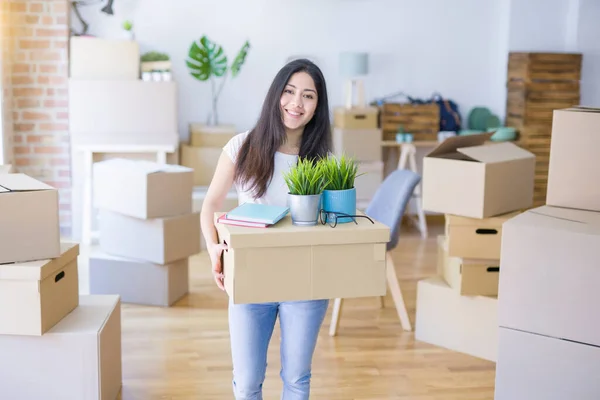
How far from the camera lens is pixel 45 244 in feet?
8.72

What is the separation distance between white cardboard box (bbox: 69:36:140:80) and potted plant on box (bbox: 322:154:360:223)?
3.86 metres

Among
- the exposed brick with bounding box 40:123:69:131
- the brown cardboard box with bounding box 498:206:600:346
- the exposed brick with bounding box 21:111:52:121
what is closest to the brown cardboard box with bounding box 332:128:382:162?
the exposed brick with bounding box 40:123:69:131

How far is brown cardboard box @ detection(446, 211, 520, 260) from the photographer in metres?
3.43

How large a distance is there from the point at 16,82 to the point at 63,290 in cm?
324

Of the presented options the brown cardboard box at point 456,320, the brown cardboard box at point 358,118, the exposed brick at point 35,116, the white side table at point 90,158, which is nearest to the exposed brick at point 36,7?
the exposed brick at point 35,116

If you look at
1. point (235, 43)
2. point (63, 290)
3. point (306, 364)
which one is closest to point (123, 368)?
point (63, 290)

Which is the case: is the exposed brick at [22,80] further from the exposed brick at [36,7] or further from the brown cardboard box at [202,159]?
the brown cardboard box at [202,159]

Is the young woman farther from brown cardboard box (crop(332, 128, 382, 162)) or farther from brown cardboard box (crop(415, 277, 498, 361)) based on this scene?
brown cardboard box (crop(332, 128, 382, 162))

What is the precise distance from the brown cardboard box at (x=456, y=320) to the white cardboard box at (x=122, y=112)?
8.59ft

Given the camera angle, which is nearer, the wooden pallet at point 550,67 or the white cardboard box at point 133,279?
the white cardboard box at point 133,279

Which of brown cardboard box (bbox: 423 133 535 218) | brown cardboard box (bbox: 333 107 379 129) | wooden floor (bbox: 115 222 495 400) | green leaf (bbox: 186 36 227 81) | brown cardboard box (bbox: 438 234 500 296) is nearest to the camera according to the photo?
wooden floor (bbox: 115 222 495 400)

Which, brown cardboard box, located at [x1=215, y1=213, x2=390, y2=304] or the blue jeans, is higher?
brown cardboard box, located at [x1=215, y1=213, x2=390, y2=304]

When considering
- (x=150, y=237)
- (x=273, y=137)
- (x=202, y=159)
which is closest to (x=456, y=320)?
(x=150, y=237)

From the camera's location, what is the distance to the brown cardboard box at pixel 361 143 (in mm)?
6074
